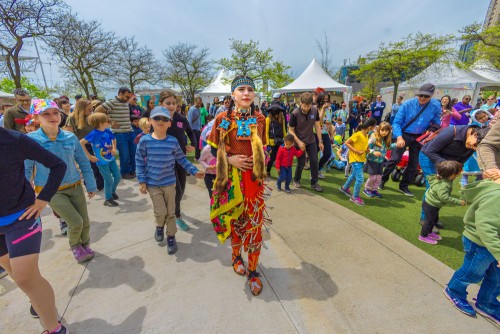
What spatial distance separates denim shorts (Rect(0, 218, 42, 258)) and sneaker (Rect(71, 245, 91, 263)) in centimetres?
117

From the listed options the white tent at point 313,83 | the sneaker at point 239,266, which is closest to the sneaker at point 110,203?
the sneaker at point 239,266

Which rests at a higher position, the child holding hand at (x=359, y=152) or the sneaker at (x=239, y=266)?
the child holding hand at (x=359, y=152)

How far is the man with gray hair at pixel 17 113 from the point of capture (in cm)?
421

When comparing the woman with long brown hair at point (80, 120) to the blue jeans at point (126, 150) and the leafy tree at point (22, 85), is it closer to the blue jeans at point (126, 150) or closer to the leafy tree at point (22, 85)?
the blue jeans at point (126, 150)

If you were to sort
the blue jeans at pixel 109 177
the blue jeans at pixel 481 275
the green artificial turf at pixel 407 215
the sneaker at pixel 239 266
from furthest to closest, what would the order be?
the blue jeans at pixel 109 177
the green artificial turf at pixel 407 215
the sneaker at pixel 239 266
the blue jeans at pixel 481 275

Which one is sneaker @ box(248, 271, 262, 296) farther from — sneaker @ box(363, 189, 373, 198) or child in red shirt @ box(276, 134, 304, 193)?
sneaker @ box(363, 189, 373, 198)

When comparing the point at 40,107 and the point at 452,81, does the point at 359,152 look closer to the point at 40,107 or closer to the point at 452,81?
the point at 40,107

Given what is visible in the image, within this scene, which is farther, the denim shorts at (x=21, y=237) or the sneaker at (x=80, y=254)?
the sneaker at (x=80, y=254)

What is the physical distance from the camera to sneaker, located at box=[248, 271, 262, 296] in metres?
2.20

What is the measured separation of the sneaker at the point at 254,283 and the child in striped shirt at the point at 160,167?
1112 millimetres

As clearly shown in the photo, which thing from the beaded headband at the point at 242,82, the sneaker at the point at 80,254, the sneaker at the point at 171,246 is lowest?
the sneaker at the point at 80,254

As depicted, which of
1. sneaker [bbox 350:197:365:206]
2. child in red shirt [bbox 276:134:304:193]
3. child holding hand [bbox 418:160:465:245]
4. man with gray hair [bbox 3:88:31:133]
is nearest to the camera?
child holding hand [bbox 418:160:465:245]

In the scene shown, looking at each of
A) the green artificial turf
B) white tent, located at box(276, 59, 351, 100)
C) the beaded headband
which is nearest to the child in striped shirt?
the beaded headband

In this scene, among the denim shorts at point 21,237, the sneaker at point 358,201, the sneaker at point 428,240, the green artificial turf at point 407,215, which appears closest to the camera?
the denim shorts at point 21,237
